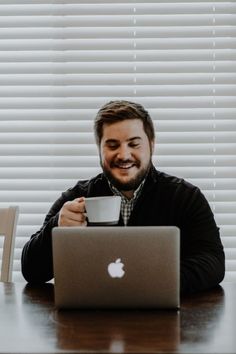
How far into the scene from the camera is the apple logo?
4.66 ft

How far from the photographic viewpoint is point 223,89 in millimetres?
2643

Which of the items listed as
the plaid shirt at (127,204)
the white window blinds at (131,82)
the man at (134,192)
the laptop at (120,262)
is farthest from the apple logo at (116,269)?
the white window blinds at (131,82)

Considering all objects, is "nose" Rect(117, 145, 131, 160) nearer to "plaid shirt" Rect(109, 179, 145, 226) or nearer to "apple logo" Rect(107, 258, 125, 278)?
"plaid shirt" Rect(109, 179, 145, 226)

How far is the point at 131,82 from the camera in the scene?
104 inches

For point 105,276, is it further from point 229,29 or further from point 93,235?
point 229,29

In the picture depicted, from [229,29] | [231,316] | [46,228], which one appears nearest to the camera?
[231,316]

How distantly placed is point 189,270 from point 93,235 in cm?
46

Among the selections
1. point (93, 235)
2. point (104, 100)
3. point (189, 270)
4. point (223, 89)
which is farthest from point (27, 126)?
point (93, 235)

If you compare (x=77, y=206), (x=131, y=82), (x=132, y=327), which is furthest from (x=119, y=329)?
(x=131, y=82)

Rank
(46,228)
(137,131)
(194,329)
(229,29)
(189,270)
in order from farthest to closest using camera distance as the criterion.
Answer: (229,29), (137,131), (46,228), (189,270), (194,329)

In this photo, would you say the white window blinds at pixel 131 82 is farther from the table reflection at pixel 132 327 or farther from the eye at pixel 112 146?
the table reflection at pixel 132 327

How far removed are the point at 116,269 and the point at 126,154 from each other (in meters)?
0.83

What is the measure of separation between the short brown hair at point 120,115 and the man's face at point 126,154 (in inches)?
0.8

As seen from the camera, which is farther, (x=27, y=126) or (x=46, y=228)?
(x=27, y=126)
